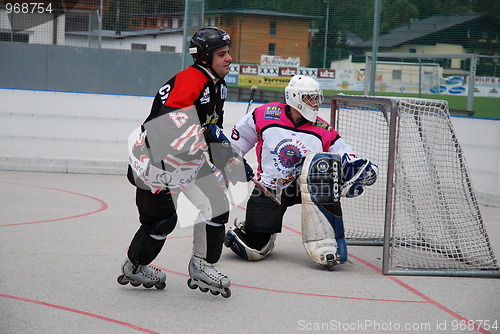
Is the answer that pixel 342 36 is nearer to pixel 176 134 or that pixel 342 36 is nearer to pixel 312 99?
pixel 312 99

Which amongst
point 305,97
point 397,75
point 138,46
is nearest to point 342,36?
point 397,75

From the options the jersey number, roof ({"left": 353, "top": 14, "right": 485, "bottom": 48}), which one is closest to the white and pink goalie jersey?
the jersey number

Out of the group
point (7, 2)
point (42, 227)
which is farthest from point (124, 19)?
point (42, 227)

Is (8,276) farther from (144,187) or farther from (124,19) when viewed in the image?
(124,19)

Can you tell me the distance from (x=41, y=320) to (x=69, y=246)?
1882mm

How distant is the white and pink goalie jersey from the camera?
5.51 m

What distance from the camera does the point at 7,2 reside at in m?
14.5

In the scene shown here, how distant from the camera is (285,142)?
5504 mm

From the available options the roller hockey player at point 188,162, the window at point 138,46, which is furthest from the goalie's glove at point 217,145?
the window at point 138,46

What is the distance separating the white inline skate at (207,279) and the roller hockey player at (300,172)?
109 cm

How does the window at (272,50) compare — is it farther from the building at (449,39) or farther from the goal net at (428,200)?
the goal net at (428,200)

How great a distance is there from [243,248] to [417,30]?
6.55 meters

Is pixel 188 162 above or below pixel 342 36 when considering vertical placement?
below

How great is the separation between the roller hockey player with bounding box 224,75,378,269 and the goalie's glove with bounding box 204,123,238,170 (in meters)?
1.21
